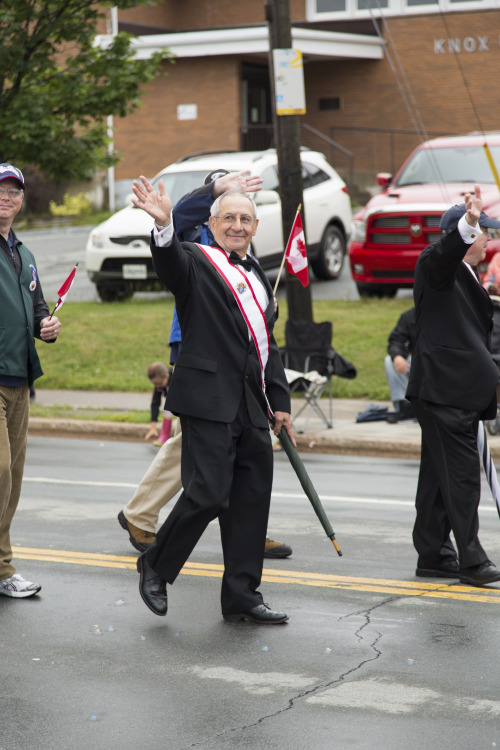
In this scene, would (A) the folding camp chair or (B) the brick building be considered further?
(B) the brick building

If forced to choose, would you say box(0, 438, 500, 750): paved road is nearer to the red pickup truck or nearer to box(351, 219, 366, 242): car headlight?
the red pickup truck

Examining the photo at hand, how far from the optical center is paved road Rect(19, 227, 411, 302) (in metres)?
18.5

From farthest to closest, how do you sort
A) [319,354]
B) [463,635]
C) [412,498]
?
[319,354] → [412,498] → [463,635]

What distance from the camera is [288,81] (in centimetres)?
1278

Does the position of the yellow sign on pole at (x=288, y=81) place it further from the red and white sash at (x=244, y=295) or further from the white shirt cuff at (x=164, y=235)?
the white shirt cuff at (x=164, y=235)

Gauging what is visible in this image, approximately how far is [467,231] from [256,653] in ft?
7.13

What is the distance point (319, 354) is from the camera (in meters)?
11.9

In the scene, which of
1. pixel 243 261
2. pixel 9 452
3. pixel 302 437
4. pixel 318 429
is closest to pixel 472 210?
pixel 243 261

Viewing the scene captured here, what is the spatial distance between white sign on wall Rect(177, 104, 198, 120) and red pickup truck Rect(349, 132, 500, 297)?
1376cm

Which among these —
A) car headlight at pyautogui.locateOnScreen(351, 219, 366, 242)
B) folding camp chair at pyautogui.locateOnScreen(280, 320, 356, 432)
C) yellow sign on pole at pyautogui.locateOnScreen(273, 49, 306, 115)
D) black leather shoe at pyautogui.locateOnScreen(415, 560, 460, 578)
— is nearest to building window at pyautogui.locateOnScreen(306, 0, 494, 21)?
car headlight at pyautogui.locateOnScreen(351, 219, 366, 242)

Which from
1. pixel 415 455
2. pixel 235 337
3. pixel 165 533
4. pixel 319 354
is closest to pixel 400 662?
pixel 165 533

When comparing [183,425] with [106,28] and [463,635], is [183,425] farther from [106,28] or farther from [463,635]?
[106,28]

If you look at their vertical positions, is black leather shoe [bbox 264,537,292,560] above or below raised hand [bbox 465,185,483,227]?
below

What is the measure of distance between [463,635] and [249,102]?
27.7m
